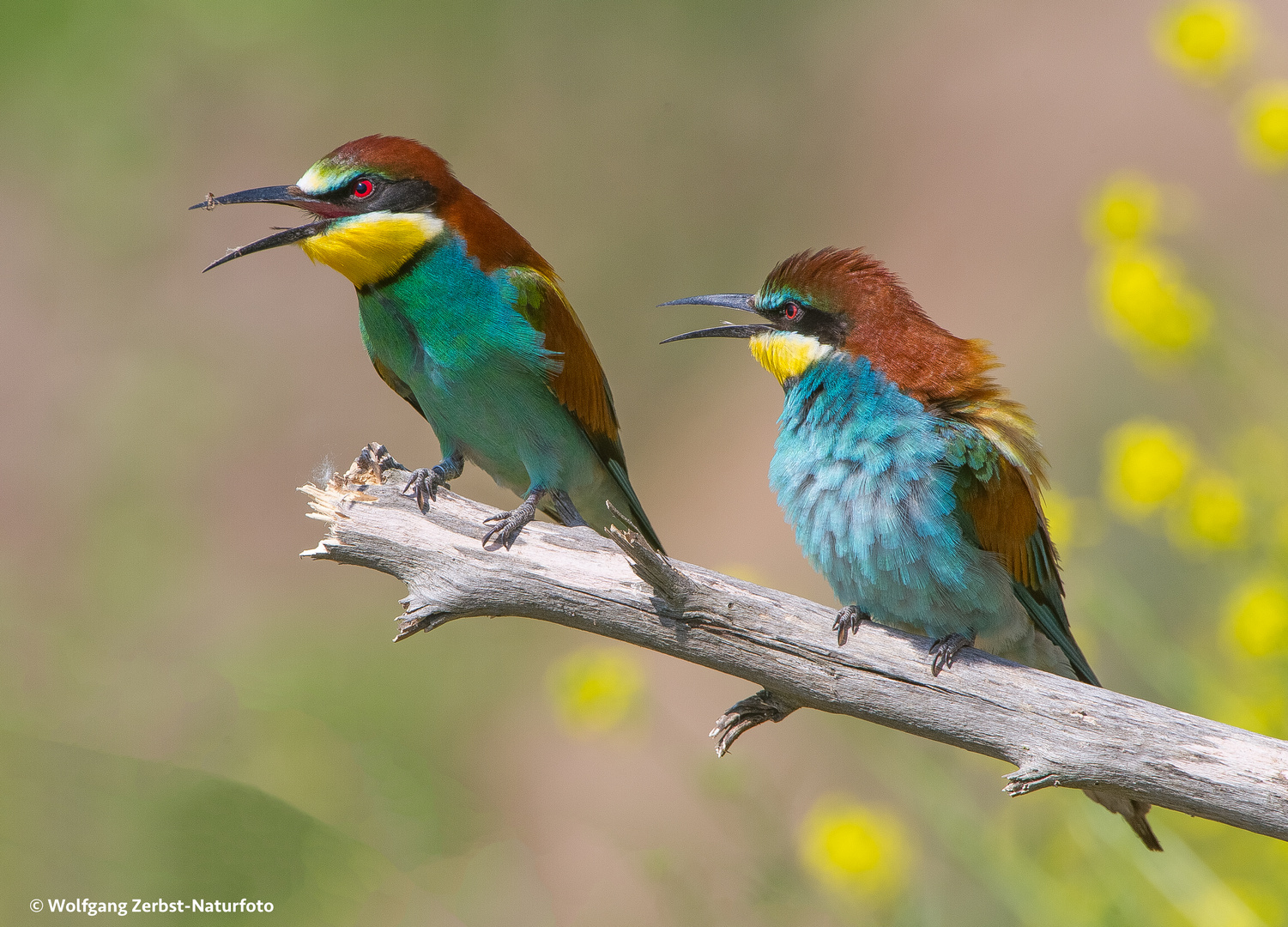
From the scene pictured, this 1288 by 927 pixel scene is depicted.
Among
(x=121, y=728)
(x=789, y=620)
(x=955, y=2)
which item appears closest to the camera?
(x=789, y=620)

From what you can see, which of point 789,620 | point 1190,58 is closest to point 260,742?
point 789,620

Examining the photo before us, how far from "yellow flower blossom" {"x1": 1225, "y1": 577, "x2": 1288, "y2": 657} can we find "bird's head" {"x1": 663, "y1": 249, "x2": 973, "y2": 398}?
742 millimetres

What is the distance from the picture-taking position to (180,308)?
6.65 meters

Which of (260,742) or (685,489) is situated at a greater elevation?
(685,489)

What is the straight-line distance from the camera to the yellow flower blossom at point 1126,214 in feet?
9.43

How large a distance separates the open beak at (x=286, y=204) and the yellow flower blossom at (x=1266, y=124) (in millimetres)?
2030

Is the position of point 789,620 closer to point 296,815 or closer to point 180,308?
point 296,815

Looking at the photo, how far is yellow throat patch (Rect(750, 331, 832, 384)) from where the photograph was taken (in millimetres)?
2381

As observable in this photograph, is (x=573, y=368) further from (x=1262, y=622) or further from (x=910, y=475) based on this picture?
(x=1262, y=622)

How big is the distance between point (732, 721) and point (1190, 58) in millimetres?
1972

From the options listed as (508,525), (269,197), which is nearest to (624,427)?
(269,197)

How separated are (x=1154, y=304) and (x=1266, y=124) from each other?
0.50 m

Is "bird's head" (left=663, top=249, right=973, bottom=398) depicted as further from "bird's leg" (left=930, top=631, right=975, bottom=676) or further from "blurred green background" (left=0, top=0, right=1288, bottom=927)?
"blurred green background" (left=0, top=0, right=1288, bottom=927)

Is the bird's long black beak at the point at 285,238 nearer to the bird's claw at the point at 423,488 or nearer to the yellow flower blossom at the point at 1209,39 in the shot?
the bird's claw at the point at 423,488
